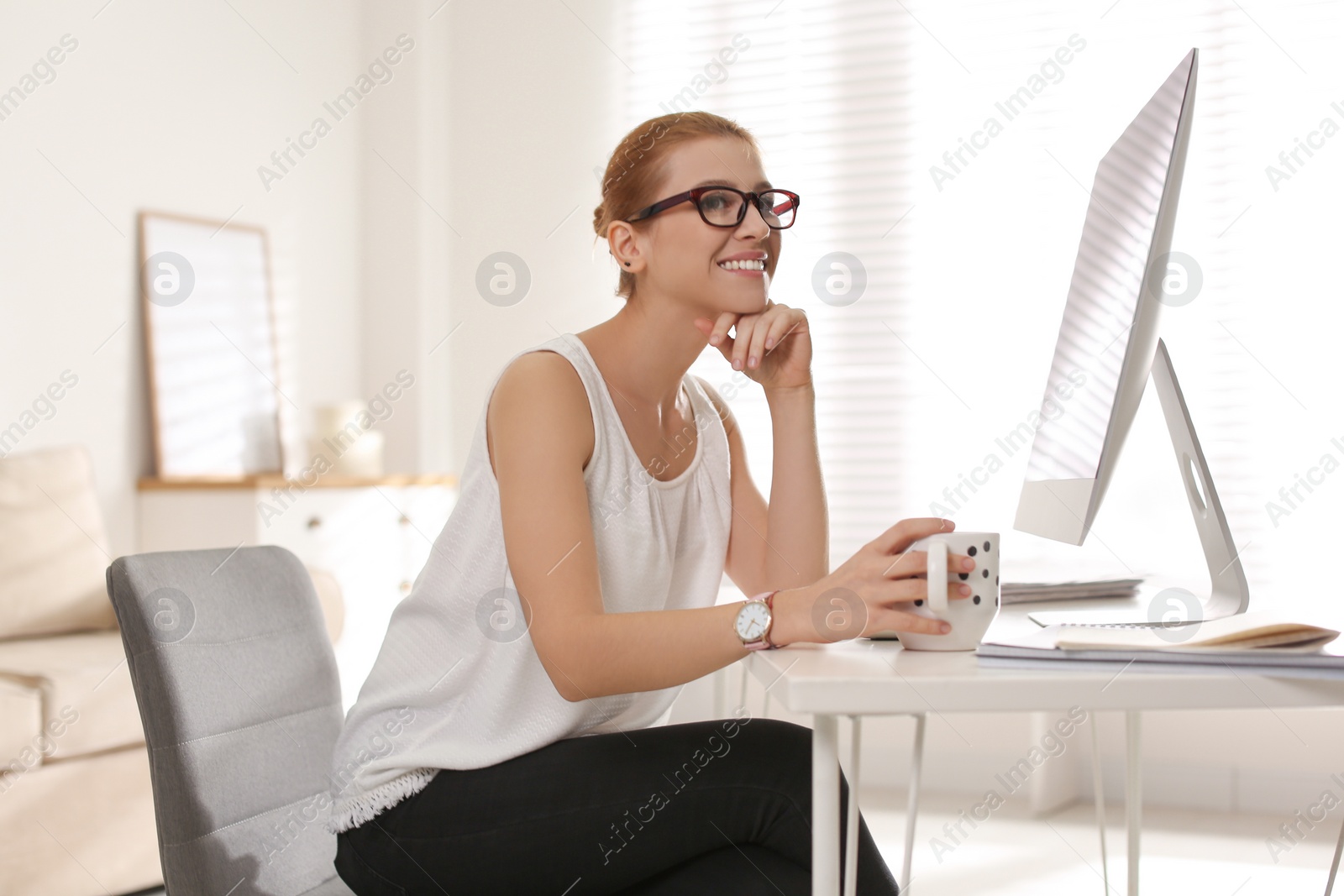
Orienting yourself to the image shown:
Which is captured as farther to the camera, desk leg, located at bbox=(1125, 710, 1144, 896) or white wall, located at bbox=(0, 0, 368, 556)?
white wall, located at bbox=(0, 0, 368, 556)

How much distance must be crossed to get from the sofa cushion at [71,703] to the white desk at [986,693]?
69.0 inches

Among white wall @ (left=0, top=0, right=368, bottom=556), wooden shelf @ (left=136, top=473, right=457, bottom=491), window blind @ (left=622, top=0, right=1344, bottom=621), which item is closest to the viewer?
white wall @ (left=0, top=0, right=368, bottom=556)

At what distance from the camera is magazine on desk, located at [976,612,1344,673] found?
71cm

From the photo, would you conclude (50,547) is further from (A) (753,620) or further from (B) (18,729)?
(A) (753,620)

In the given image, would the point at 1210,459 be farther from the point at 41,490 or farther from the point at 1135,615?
the point at 41,490

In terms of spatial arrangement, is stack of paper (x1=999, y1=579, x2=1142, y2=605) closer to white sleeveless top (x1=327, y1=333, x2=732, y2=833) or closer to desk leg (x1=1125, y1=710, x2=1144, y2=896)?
desk leg (x1=1125, y1=710, x2=1144, y2=896)

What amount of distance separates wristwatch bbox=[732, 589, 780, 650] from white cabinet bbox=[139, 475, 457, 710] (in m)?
2.25

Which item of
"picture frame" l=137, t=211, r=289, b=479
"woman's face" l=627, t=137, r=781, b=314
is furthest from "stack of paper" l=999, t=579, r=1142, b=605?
"picture frame" l=137, t=211, r=289, b=479

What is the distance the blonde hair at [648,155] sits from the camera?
3.89 ft

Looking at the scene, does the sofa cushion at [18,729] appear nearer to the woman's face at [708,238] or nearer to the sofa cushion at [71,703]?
the sofa cushion at [71,703]

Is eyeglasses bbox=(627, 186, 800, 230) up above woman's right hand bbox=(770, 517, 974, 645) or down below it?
above

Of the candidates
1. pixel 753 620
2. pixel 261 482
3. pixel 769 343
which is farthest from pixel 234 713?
pixel 261 482

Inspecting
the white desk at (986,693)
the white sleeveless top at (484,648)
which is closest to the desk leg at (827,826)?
the white desk at (986,693)

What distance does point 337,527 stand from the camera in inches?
128
